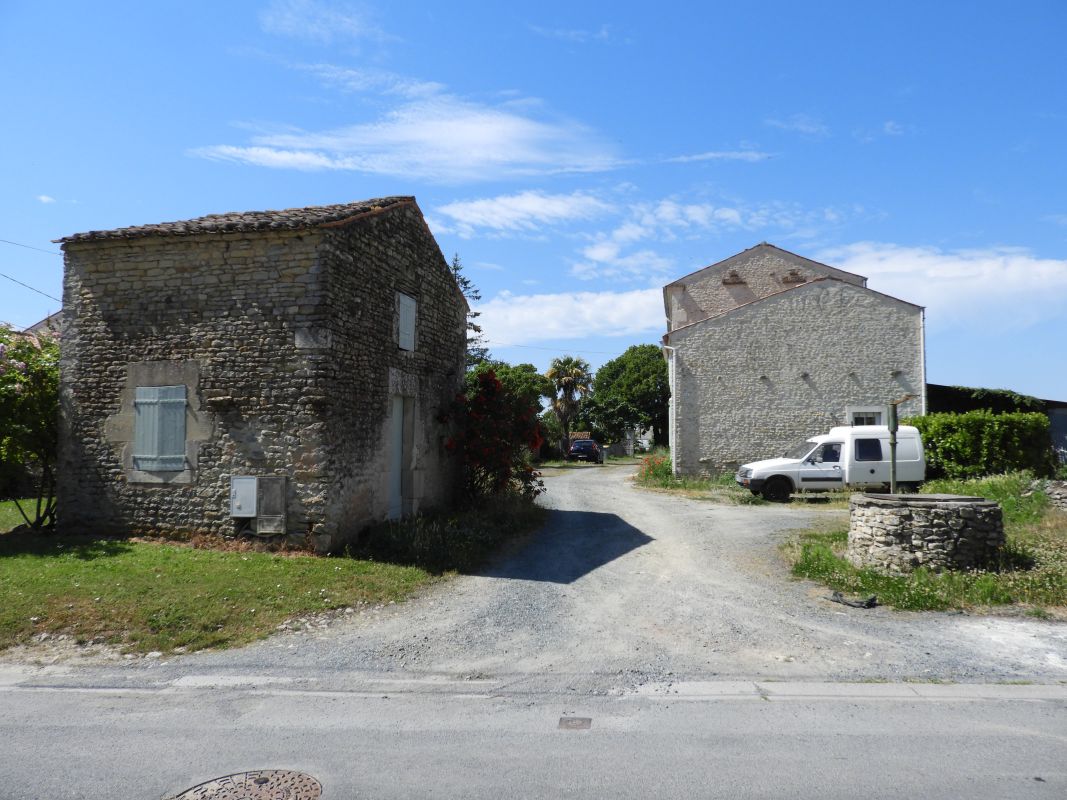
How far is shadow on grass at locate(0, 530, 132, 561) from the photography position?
9172 mm

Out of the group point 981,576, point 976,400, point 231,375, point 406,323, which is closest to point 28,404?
point 231,375

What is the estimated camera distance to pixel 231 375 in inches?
383

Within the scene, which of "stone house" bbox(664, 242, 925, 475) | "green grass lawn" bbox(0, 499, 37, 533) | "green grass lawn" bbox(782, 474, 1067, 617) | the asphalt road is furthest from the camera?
"stone house" bbox(664, 242, 925, 475)

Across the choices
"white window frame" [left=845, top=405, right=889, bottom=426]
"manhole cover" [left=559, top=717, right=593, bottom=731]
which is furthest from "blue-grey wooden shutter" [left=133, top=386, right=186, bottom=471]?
"white window frame" [left=845, top=405, right=889, bottom=426]

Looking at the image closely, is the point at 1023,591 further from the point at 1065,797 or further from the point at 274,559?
the point at 274,559

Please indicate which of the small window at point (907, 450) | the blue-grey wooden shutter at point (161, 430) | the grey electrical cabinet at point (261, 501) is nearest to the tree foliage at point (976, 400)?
the small window at point (907, 450)

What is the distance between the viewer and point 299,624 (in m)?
7.26

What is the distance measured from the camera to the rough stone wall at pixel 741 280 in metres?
27.2

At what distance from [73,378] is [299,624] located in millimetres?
6194

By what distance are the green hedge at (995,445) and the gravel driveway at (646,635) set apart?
915 cm

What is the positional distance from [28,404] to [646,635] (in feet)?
32.4

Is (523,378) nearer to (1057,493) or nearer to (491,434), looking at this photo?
(491,434)

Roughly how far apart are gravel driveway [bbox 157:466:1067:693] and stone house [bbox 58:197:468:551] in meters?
2.69

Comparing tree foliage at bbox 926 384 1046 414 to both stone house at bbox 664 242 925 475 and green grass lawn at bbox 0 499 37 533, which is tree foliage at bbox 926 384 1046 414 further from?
green grass lawn at bbox 0 499 37 533
